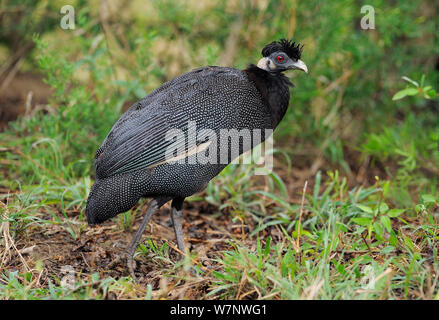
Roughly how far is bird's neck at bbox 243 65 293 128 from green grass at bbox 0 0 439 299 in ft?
2.07

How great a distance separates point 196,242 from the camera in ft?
12.8

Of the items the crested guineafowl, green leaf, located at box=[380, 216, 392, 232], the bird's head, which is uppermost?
the bird's head

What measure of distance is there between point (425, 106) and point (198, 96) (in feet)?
14.0

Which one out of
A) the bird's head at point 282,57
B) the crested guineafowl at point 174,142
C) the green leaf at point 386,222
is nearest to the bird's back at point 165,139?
the crested guineafowl at point 174,142

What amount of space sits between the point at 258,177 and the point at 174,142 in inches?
76.1

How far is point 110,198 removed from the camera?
132 inches

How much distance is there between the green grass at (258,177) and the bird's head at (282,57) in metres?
0.77

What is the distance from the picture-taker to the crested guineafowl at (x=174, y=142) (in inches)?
128

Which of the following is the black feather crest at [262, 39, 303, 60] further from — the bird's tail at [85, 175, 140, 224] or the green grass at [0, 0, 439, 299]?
the bird's tail at [85, 175, 140, 224]

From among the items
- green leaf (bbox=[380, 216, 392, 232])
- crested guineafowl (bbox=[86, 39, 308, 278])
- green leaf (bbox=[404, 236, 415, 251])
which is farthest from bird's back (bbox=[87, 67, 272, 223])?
green leaf (bbox=[404, 236, 415, 251])

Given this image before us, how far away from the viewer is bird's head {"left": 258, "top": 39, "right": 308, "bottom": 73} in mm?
3645

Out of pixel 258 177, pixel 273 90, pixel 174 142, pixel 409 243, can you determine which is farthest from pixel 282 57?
pixel 258 177

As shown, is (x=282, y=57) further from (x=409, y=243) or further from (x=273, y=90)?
(x=409, y=243)

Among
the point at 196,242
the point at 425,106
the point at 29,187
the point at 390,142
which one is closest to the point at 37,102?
the point at 29,187
